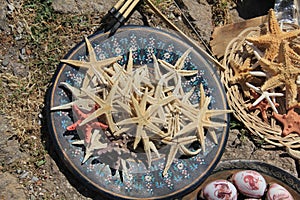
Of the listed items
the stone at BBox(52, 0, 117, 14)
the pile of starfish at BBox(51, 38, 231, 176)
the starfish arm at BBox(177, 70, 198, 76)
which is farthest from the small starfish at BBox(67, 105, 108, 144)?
the stone at BBox(52, 0, 117, 14)

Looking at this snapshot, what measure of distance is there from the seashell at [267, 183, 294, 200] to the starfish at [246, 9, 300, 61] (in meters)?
0.59

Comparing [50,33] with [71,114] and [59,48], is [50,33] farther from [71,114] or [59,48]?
[71,114]

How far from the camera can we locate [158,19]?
2646 mm

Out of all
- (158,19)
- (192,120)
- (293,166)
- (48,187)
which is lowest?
(48,187)

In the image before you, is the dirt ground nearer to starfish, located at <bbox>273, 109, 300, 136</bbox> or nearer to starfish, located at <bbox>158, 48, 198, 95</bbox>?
starfish, located at <bbox>273, 109, 300, 136</bbox>

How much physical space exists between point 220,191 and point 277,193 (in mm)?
263

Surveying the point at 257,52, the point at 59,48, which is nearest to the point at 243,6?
the point at 257,52

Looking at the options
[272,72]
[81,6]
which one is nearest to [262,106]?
[272,72]

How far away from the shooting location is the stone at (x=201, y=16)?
2717mm

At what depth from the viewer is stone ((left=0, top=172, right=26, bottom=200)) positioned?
7.68ft

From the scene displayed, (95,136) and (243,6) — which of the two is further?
(243,6)

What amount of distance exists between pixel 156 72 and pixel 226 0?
759mm

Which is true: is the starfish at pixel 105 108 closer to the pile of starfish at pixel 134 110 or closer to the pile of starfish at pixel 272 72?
the pile of starfish at pixel 134 110

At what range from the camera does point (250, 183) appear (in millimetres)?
2436
